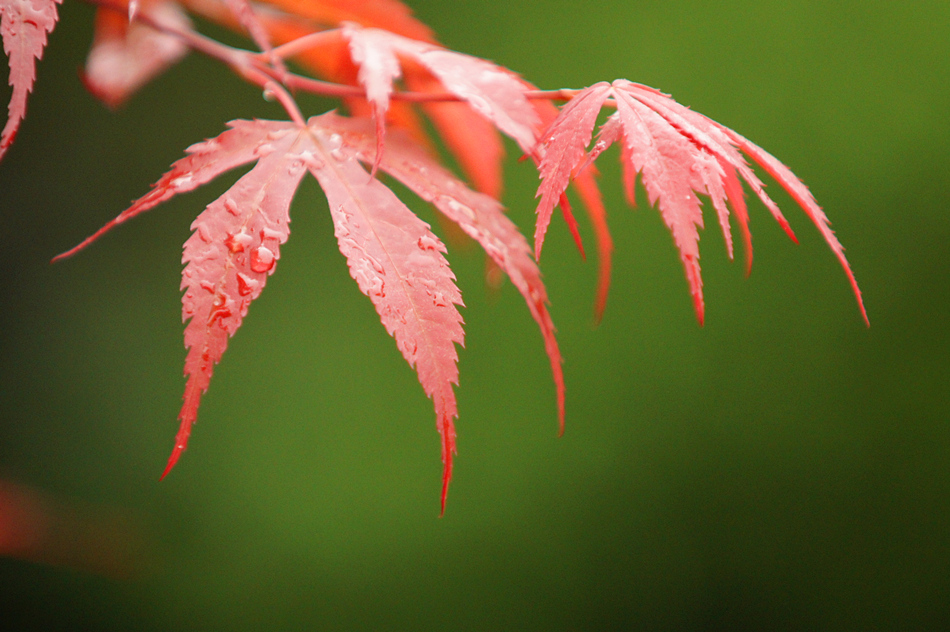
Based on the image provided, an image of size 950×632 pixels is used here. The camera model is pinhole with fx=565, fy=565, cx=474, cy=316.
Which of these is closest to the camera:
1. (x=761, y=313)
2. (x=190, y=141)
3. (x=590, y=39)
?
(x=761, y=313)

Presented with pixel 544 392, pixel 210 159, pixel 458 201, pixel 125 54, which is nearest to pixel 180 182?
pixel 210 159

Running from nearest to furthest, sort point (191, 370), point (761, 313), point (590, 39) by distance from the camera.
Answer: point (191, 370)
point (761, 313)
point (590, 39)

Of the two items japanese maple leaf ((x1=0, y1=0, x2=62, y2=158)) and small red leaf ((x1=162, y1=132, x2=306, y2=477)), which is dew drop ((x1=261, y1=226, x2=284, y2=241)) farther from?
japanese maple leaf ((x1=0, y1=0, x2=62, y2=158))

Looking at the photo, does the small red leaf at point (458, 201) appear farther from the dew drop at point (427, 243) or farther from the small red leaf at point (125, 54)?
the small red leaf at point (125, 54)

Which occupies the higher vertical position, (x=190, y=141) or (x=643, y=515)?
(x=190, y=141)

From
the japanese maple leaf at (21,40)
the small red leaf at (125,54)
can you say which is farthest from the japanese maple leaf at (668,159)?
the small red leaf at (125,54)

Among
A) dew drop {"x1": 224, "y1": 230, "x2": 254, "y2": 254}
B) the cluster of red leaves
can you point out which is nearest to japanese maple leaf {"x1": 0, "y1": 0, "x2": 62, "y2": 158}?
the cluster of red leaves

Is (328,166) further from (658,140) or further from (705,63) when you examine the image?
(705,63)

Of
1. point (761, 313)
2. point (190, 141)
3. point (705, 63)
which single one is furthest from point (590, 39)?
point (190, 141)
